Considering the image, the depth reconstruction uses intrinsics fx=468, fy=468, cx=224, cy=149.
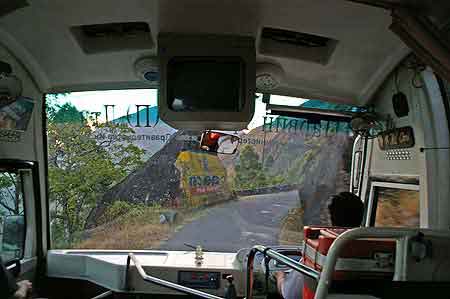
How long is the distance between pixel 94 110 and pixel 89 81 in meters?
0.27

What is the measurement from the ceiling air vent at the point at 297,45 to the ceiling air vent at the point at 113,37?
0.78 m

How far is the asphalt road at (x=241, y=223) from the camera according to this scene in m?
4.09

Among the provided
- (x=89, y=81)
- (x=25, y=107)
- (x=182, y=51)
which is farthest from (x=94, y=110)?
(x=182, y=51)

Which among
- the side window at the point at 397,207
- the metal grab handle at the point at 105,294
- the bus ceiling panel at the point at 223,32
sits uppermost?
the bus ceiling panel at the point at 223,32

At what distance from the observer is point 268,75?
340cm

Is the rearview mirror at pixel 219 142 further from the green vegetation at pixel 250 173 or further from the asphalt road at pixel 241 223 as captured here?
the asphalt road at pixel 241 223

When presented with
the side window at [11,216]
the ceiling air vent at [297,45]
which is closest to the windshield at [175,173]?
the side window at [11,216]

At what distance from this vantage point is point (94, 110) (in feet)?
13.0

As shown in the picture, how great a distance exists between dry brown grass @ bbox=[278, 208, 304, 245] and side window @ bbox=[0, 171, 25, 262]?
2.25 meters

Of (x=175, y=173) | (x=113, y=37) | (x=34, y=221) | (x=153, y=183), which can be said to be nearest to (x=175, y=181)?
(x=175, y=173)

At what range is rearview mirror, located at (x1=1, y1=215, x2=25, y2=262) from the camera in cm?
366

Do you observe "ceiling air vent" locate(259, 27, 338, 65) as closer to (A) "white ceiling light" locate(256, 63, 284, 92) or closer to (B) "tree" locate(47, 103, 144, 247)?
(A) "white ceiling light" locate(256, 63, 284, 92)

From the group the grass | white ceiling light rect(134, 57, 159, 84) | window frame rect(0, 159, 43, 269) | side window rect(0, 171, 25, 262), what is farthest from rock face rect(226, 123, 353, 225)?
side window rect(0, 171, 25, 262)

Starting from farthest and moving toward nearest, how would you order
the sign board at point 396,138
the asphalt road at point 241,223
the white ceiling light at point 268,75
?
the asphalt road at point 241,223, the white ceiling light at point 268,75, the sign board at point 396,138
